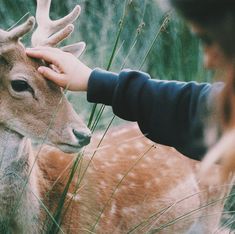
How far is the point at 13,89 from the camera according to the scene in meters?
2.76

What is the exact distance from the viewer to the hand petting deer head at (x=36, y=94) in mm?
2605

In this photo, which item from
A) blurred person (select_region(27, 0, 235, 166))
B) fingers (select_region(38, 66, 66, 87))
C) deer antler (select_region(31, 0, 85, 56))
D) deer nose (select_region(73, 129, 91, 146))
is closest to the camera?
blurred person (select_region(27, 0, 235, 166))

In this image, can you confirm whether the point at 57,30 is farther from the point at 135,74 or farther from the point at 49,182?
the point at 135,74

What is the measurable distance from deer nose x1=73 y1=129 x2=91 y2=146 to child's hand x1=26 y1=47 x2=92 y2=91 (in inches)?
9.9

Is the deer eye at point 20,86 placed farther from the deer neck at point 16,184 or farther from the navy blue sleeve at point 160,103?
the navy blue sleeve at point 160,103

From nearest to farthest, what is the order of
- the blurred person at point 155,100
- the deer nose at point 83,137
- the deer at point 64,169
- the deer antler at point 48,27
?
the blurred person at point 155,100, the deer nose at point 83,137, the deer at point 64,169, the deer antler at point 48,27

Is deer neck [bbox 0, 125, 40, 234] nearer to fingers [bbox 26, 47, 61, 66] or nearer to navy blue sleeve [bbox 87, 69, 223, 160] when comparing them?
fingers [bbox 26, 47, 61, 66]

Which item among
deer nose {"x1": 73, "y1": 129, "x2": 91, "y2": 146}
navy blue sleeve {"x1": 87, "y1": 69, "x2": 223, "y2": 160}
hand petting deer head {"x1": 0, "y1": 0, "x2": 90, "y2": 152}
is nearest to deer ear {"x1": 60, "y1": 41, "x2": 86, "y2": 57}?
hand petting deer head {"x1": 0, "y1": 0, "x2": 90, "y2": 152}

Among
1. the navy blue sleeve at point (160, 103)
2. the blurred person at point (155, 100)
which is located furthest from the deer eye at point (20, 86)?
the navy blue sleeve at point (160, 103)

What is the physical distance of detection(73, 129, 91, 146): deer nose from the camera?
2.44 metres

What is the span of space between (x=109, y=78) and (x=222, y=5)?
1.28 m

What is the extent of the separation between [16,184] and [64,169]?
0.28 m

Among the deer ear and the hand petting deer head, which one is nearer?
the hand petting deer head

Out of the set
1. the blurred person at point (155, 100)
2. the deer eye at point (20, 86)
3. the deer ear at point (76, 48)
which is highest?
the blurred person at point (155, 100)
